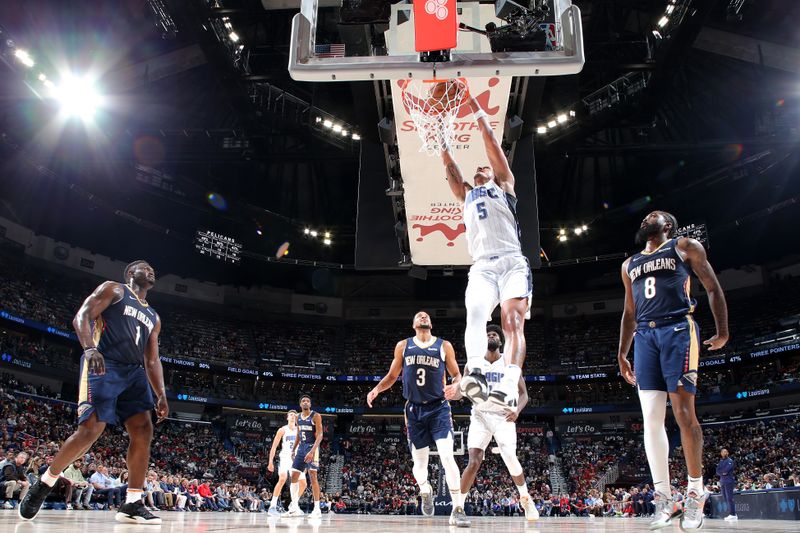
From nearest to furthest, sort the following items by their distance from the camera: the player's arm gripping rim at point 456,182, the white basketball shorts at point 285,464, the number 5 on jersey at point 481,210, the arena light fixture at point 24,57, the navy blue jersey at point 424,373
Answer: the number 5 on jersey at point 481,210 → the player's arm gripping rim at point 456,182 → the navy blue jersey at point 424,373 → the white basketball shorts at point 285,464 → the arena light fixture at point 24,57

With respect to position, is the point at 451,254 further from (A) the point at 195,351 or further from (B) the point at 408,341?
(A) the point at 195,351

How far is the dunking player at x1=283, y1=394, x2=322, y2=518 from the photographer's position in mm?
11516

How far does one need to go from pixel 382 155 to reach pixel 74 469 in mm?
11589

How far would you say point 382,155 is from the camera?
11.8m

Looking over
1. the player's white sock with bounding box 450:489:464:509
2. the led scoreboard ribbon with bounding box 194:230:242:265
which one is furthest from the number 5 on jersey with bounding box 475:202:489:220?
the led scoreboard ribbon with bounding box 194:230:242:265

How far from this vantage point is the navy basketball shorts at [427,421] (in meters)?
7.80

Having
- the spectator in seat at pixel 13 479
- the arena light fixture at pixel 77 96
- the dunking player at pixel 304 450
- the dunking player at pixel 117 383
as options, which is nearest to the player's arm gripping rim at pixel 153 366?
the dunking player at pixel 117 383

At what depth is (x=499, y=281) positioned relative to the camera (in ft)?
17.2

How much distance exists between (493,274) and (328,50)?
284 centimetres

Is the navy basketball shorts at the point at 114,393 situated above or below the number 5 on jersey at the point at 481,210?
below

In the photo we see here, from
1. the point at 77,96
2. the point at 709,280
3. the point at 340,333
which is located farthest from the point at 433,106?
the point at 340,333

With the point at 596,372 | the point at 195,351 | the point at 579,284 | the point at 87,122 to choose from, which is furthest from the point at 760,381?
the point at 87,122

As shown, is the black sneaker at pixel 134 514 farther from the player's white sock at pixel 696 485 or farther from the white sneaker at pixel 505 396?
the player's white sock at pixel 696 485

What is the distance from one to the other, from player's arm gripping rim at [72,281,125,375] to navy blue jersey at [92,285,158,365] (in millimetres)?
88
